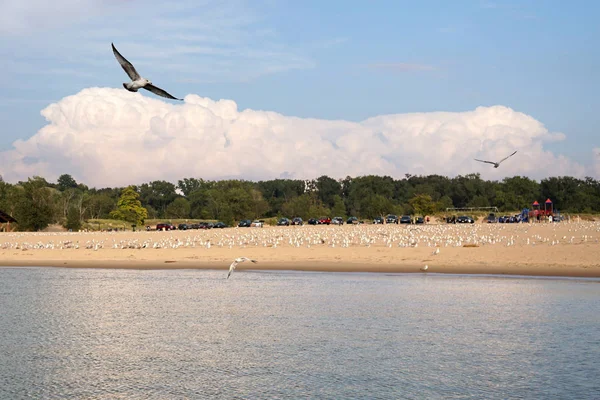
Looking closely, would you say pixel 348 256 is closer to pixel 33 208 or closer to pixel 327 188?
pixel 33 208

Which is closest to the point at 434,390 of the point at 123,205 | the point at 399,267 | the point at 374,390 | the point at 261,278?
the point at 374,390

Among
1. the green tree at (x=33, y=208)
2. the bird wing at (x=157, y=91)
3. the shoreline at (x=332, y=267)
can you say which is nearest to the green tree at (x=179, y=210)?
the green tree at (x=33, y=208)

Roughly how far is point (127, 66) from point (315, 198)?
151379 millimetres

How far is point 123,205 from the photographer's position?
4990 inches

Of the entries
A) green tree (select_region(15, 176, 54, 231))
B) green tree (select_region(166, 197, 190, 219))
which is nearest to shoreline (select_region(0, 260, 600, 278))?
green tree (select_region(15, 176, 54, 231))

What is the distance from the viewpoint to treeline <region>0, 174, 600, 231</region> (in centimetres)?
12962

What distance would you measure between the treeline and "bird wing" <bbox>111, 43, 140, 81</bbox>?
90.0 m

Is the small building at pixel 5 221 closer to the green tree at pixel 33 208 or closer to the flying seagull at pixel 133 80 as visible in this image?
the green tree at pixel 33 208

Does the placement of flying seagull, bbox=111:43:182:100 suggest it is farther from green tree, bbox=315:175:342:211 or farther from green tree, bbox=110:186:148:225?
green tree, bbox=315:175:342:211

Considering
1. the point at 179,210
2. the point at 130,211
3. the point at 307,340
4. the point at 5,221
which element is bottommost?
the point at 307,340

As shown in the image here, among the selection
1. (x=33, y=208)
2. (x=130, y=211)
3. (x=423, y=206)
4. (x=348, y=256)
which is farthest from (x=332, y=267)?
(x=423, y=206)

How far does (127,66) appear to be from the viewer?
1507 centimetres

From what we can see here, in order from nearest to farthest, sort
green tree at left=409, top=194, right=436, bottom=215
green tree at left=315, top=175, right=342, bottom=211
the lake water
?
the lake water → green tree at left=409, top=194, right=436, bottom=215 → green tree at left=315, top=175, right=342, bottom=211

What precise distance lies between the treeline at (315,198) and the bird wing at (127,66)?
89987 millimetres
